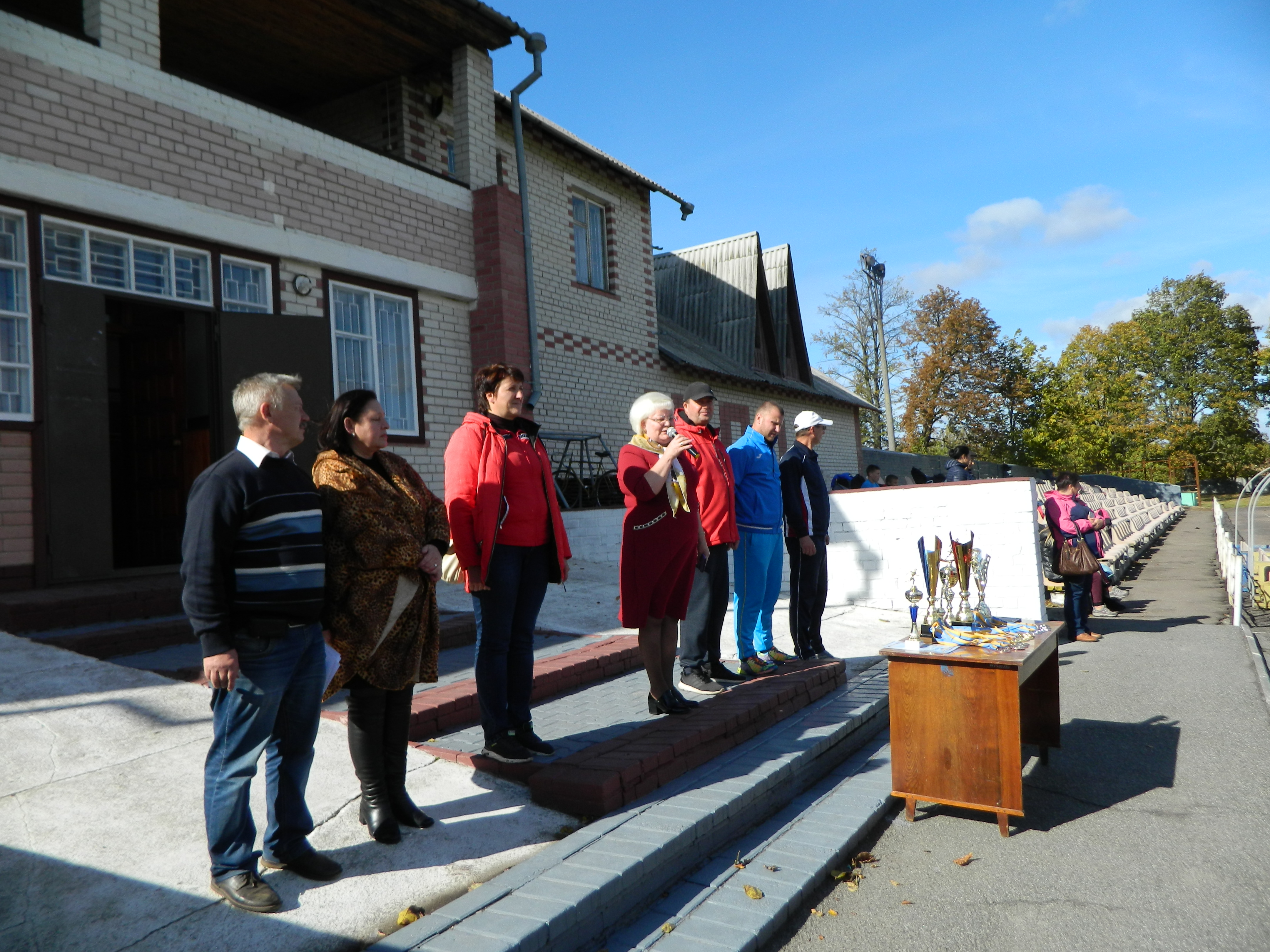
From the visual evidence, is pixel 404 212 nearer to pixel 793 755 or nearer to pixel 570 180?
pixel 570 180

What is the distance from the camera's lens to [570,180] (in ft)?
46.4

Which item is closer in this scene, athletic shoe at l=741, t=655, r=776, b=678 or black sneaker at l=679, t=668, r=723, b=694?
black sneaker at l=679, t=668, r=723, b=694

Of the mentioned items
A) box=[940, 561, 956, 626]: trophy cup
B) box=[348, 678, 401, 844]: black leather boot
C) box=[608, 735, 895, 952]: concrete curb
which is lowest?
box=[608, 735, 895, 952]: concrete curb

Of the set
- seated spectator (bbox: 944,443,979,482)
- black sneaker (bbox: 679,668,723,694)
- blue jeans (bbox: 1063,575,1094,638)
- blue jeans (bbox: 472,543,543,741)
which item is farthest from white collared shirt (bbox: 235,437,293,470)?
seated spectator (bbox: 944,443,979,482)

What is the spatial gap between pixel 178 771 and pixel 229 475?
5.44 ft

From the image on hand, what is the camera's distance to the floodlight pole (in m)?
32.0

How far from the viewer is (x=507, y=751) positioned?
3994 mm

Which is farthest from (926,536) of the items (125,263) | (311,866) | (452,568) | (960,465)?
(125,263)

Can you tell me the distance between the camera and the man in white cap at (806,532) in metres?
6.48

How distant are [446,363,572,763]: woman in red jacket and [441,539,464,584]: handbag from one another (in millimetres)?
25

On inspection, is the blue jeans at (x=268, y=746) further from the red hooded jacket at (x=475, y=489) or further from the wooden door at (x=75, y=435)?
the wooden door at (x=75, y=435)

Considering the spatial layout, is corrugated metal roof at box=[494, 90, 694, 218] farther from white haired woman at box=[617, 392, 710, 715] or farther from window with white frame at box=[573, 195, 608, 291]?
white haired woman at box=[617, 392, 710, 715]

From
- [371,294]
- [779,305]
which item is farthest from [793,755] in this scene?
[779,305]

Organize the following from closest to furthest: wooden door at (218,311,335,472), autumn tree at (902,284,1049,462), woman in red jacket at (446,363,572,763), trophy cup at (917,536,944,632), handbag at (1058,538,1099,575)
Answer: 1. woman in red jacket at (446,363,572,763)
2. trophy cup at (917,536,944,632)
3. wooden door at (218,311,335,472)
4. handbag at (1058,538,1099,575)
5. autumn tree at (902,284,1049,462)
